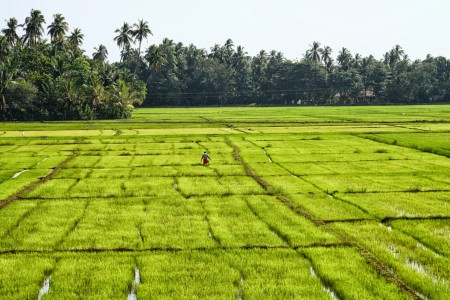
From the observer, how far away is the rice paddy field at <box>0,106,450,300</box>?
27.7 feet

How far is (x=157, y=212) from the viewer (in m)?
13.5

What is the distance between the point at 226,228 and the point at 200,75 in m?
99.7

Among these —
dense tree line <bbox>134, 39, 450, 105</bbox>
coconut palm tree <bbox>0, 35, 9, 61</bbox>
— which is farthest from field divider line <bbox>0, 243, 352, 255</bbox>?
dense tree line <bbox>134, 39, 450, 105</bbox>

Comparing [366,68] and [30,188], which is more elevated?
[366,68]

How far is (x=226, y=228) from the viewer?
39.0 ft

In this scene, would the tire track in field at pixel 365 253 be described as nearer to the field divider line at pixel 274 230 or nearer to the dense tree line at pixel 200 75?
the field divider line at pixel 274 230

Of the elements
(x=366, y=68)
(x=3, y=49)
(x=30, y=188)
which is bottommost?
(x=30, y=188)

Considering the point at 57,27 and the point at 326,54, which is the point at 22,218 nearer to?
the point at 57,27

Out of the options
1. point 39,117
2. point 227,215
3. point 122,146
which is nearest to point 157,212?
point 227,215

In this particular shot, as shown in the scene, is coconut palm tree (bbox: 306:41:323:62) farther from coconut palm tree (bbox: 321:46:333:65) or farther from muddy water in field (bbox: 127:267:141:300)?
muddy water in field (bbox: 127:267:141:300)

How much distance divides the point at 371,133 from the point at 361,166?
1717 cm

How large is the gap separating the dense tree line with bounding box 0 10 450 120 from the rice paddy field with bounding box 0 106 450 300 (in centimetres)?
4514

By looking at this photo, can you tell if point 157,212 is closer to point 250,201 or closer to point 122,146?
point 250,201

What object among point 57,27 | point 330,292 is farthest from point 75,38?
point 330,292
